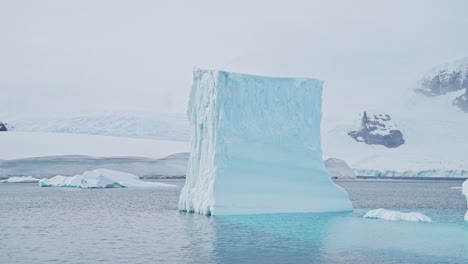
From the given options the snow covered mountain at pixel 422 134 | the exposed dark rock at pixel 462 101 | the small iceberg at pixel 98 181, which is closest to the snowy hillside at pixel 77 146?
the small iceberg at pixel 98 181

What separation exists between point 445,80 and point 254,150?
230 ft

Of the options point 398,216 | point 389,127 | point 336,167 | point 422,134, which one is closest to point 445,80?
point 389,127

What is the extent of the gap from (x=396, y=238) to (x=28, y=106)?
6330 centimetres

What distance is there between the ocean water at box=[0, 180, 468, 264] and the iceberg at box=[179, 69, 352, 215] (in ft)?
1.84

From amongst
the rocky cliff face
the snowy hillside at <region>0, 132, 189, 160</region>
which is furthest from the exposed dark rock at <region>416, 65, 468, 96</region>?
the snowy hillside at <region>0, 132, 189, 160</region>

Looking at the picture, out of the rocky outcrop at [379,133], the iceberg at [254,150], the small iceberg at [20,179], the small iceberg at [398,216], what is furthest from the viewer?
the rocky outcrop at [379,133]

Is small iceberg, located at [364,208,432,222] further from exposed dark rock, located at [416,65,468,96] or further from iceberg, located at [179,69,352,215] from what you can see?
exposed dark rock, located at [416,65,468,96]

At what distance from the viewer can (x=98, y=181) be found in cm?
3478

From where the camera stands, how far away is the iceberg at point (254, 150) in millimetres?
18469

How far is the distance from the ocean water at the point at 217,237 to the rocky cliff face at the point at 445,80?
64460 mm

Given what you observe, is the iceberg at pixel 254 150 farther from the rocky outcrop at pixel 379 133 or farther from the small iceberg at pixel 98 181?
the rocky outcrop at pixel 379 133

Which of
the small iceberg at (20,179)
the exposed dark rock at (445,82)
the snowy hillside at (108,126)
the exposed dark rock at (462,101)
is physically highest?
the exposed dark rock at (445,82)

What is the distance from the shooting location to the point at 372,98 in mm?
87125

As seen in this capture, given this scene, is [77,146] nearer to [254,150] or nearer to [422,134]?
[254,150]
